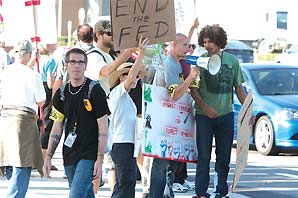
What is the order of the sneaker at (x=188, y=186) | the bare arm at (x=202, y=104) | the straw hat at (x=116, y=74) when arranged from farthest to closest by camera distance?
the sneaker at (x=188, y=186) < the bare arm at (x=202, y=104) < the straw hat at (x=116, y=74)

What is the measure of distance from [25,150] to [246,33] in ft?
161

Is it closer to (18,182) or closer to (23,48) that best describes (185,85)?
(23,48)

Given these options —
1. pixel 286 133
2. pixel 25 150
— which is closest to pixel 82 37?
pixel 25 150

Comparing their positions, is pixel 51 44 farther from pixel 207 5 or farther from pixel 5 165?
pixel 207 5

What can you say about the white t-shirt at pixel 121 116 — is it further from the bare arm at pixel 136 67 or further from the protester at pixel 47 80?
the protester at pixel 47 80

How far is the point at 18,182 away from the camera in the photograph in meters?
8.73

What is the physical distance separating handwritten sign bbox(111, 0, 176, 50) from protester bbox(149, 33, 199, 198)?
67 centimetres

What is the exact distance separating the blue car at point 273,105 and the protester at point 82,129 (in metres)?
8.35

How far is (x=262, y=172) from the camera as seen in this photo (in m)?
13.2

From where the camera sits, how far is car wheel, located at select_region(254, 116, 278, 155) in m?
15.7

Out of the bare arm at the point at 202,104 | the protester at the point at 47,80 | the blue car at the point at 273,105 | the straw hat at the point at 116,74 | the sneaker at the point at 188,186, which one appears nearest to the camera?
the straw hat at the point at 116,74

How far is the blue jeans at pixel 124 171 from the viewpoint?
26.5 ft

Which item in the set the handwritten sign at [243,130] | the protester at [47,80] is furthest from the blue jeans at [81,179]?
the protester at [47,80]

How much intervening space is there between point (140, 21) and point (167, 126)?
Answer: 1.42 metres
